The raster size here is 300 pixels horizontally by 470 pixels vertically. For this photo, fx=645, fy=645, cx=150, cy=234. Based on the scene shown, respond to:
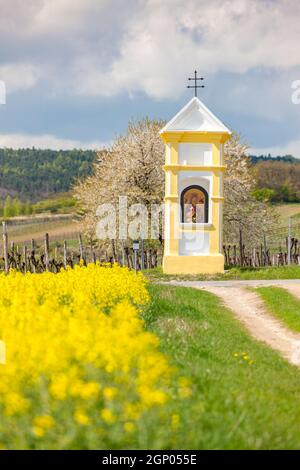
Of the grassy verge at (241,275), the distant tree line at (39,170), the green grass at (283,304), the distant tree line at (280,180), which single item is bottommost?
the green grass at (283,304)

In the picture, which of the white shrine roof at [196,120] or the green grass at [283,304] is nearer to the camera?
the green grass at [283,304]

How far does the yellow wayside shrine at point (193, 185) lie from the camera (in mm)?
27547

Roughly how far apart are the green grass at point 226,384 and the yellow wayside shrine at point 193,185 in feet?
39.0

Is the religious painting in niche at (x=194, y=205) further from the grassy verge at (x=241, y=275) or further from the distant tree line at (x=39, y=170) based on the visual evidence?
the distant tree line at (x=39, y=170)

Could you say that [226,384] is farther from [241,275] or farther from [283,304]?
[241,275]

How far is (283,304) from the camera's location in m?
18.3

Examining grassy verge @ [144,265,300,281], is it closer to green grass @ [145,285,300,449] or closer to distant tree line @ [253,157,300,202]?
green grass @ [145,285,300,449]

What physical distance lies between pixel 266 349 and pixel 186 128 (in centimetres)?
1664

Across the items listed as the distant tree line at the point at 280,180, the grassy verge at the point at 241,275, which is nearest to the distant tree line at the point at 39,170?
the distant tree line at the point at 280,180

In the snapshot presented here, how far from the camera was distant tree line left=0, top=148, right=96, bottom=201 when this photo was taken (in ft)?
359

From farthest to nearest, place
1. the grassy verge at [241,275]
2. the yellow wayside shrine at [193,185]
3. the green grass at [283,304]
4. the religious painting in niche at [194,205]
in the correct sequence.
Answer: the religious painting in niche at [194,205]
the yellow wayside shrine at [193,185]
the grassy verge at [241,275]
the green grass at [283,304]

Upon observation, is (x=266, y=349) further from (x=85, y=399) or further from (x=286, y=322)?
(x=85, y=399)

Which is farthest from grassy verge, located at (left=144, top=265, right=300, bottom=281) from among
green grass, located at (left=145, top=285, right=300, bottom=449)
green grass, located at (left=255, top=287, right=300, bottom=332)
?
green grass, located at (left=145, top=285, right=300, bottom=449)
